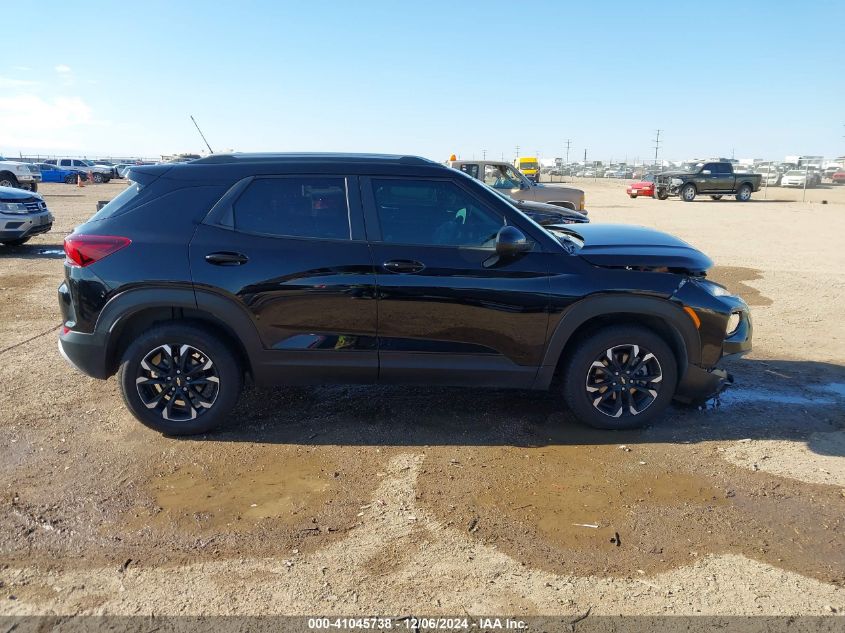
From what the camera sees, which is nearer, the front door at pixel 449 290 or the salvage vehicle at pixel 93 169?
the front door at pixel 449 290

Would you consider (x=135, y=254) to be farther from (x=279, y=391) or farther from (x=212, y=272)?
(x=279, y=391)

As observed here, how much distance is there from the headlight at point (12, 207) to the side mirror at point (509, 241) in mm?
11304

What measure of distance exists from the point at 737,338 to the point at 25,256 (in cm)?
1236

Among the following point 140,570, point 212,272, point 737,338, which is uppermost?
point 212,272

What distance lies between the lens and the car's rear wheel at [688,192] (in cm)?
3192

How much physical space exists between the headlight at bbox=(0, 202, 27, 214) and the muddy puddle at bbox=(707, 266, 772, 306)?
12.2 m

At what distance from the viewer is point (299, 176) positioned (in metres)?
4.39

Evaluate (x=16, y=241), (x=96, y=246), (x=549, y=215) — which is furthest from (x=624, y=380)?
(x=16, y=241)

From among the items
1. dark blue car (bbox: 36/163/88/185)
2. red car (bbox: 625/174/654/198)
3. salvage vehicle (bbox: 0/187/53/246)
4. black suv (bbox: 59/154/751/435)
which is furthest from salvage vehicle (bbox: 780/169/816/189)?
dark blue car (bbox: 36/163/88/185)

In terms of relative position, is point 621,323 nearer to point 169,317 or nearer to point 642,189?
point 169,317

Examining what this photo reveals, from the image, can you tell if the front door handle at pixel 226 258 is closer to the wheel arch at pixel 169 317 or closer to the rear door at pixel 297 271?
the rear door at pixel 297 271

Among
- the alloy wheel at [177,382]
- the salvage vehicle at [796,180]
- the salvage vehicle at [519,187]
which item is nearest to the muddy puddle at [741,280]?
the salvage vehicle at [519,187]

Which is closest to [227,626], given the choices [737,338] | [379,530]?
[379,530]

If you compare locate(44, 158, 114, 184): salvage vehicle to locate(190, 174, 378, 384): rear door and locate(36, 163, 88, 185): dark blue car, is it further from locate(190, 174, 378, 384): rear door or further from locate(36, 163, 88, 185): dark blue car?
locate(190, 174, 378, 384): rear door
